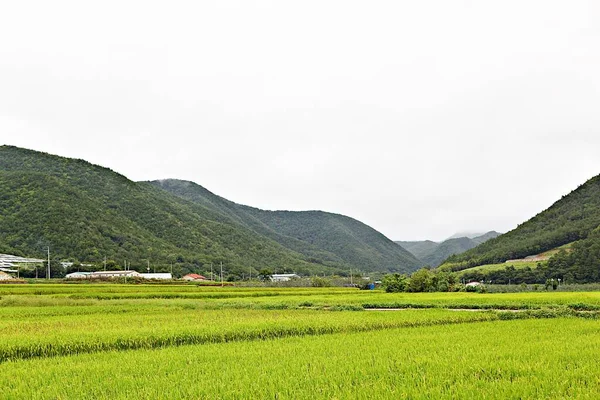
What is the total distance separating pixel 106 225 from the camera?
94.1 meters

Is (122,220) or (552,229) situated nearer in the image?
(122,220)

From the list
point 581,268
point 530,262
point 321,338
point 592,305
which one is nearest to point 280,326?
point 321,338

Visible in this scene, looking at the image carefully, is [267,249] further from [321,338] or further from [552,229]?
[321,338]

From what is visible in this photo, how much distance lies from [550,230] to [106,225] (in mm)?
101595

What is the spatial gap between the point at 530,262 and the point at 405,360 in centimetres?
9620

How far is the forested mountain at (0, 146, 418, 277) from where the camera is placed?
84062 mm

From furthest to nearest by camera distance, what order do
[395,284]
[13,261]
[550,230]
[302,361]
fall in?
1. [550,230]
2. [13,261]
3. [395,284]
4. [302,361]

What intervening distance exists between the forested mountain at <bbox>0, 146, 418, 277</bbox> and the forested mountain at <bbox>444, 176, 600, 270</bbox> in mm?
50656

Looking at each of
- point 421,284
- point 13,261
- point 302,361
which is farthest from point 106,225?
point 302,361

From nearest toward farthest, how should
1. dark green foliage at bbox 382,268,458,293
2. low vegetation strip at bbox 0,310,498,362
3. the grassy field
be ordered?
the grassy field → low vegetation strip at bbox 0,310,498,362 → dark green foliage at bbox 382,268,458,293

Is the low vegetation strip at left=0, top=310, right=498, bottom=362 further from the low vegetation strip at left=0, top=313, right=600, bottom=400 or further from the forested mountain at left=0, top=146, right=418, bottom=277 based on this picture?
the forested mountain at left=0, top=146, right=418, bottom=277

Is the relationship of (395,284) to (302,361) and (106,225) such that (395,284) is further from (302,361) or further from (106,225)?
(106,225)

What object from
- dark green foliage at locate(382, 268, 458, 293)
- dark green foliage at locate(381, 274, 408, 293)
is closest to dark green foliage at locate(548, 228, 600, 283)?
dark green foliage at locate(382, 268, 458, 293)

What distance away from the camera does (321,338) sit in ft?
50.7
